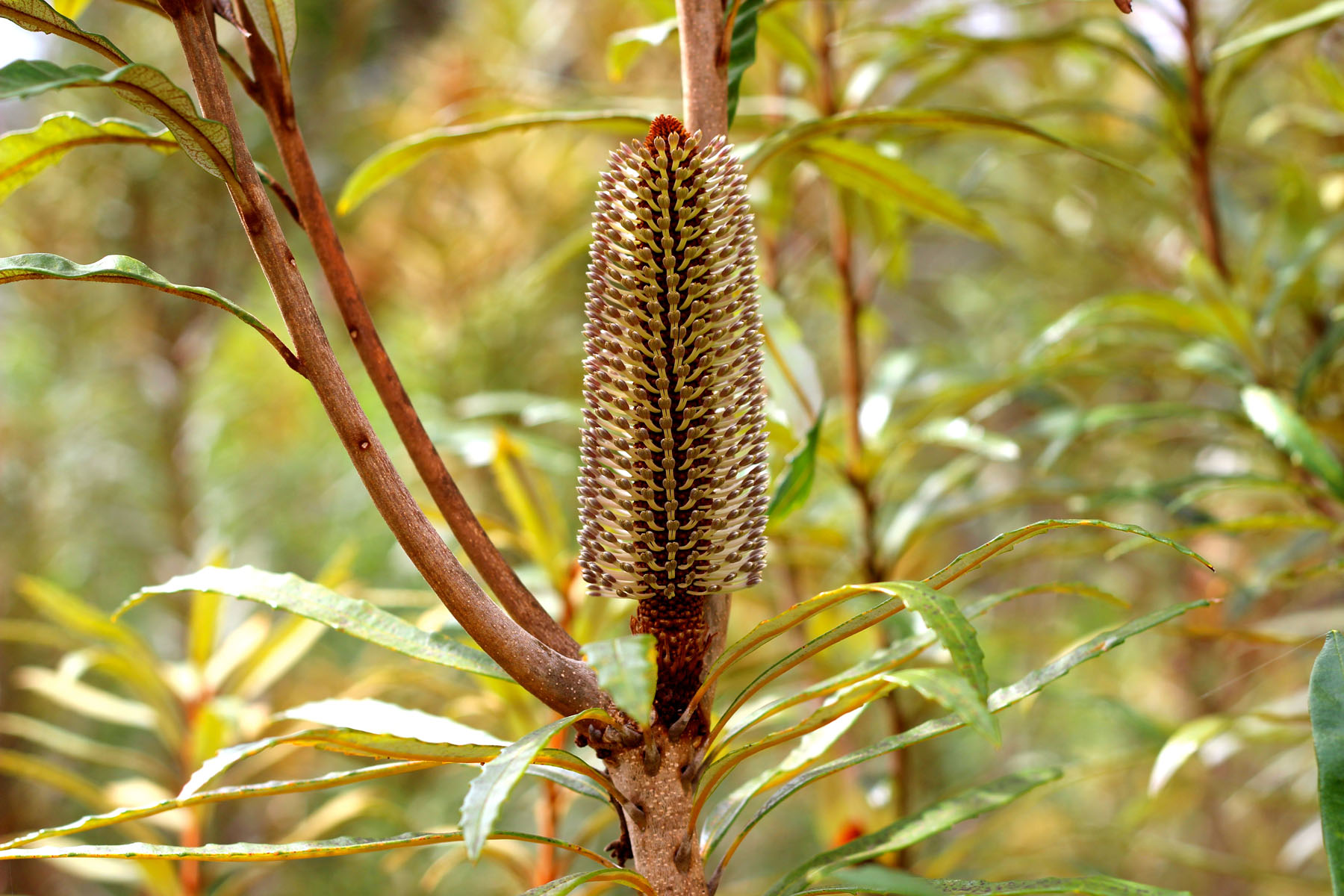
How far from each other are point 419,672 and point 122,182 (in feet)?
3.36

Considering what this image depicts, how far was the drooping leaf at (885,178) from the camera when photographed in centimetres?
58

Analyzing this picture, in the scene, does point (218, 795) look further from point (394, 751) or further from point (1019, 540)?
point (1019, 540)

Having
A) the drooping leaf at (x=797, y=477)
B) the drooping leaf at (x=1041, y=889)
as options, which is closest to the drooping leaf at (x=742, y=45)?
the drooping leaf at (x=797, y=477)

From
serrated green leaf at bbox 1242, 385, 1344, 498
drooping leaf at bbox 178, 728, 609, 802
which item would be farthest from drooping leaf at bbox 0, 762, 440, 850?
serrated green leaf at bbox 1242, 385, 1344, 498

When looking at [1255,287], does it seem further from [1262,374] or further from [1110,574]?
[1110,574]

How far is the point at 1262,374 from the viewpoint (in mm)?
814

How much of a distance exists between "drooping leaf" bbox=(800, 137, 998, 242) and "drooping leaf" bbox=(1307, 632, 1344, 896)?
34cm

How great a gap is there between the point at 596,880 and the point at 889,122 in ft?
1.43

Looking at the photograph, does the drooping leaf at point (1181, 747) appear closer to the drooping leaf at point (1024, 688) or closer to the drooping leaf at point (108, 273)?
the drooping leaf at point (1024, 688)

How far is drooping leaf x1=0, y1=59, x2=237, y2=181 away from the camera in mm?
327

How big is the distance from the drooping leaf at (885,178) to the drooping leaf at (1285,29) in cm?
31

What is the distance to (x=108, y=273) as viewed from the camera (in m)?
0.35

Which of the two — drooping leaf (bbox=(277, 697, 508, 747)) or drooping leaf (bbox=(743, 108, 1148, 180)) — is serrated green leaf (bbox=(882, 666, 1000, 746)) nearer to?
drooping leaf (bbox=(277, 697, 508, 747))

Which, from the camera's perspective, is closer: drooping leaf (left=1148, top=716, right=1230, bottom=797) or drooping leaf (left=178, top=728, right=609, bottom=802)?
drooping leaf (left=178, top=728, right=609, bottom=802)
